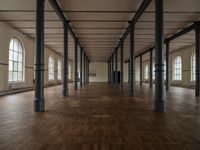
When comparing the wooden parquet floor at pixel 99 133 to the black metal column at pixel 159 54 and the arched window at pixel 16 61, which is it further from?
the arched window at pixel 16 61

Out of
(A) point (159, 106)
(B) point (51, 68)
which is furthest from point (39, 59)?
(B) point (51, 68)

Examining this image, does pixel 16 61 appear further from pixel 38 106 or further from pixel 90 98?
Result: pixel 38 106

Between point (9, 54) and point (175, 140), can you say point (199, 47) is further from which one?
point (9, 54)

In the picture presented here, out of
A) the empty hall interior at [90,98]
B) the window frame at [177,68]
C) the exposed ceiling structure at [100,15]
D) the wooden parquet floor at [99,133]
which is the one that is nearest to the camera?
the wooden parquet floor at [99,133]

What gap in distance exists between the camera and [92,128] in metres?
5.00

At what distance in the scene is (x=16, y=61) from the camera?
17250mm

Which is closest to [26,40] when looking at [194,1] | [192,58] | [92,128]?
[194,1]

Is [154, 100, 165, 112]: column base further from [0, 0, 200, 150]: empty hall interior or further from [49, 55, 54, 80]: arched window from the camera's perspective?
[49, 55, 54, 80]: arched window

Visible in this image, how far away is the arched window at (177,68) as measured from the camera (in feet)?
97.0

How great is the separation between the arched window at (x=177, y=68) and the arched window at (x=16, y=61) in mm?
22230

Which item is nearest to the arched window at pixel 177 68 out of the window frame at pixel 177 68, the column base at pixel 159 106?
the window frame at pixel 177 68

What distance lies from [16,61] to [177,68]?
23499mm

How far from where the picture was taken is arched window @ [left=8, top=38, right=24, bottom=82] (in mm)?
16219

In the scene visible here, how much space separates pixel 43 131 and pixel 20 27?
12670mm
